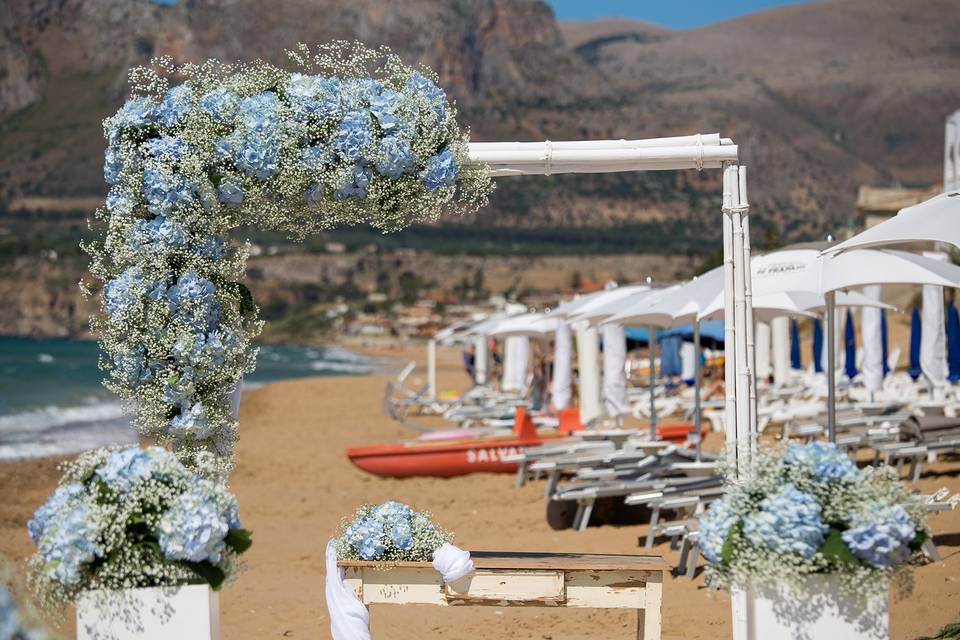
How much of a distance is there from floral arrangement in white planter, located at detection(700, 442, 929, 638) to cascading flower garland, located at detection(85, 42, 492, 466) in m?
2.20

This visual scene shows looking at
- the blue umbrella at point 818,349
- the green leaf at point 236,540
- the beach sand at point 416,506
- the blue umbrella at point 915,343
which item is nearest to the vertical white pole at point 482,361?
the beach sand at point 416,506

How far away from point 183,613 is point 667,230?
10236 centimetres

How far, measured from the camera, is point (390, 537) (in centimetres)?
538

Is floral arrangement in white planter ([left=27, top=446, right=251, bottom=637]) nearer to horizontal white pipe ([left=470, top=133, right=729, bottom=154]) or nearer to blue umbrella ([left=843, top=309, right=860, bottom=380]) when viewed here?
horizontal white pipe ([left=470, top=133, right=729, bottom=154])

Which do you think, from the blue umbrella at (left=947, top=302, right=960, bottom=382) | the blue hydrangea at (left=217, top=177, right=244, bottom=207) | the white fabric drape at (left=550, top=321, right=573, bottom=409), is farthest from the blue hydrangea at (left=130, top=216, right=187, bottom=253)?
the white fabric drape at (left=550, top=321, right=573, bottom=409)

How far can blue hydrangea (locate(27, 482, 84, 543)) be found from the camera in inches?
162

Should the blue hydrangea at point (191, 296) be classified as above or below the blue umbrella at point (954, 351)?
above

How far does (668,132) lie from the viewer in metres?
133

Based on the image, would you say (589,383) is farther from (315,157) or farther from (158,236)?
(158,236)

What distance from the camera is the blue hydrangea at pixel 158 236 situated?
5410 mm

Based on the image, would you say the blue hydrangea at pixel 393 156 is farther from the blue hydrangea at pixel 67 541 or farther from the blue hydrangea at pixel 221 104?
the blue hydrangea at pixel 67 541

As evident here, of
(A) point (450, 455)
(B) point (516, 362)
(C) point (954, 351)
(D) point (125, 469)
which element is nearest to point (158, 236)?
(D) point (125, 469)

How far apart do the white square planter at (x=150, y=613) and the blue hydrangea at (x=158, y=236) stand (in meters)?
1.80

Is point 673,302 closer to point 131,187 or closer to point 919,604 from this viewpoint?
point 919,604
